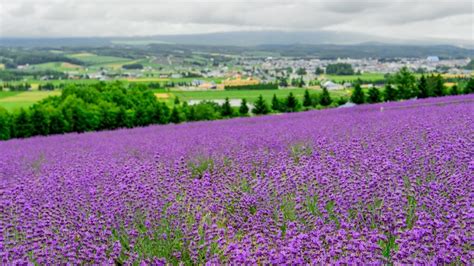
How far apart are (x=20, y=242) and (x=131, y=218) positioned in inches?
29.3

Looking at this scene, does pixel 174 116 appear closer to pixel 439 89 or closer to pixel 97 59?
pixel 439 89

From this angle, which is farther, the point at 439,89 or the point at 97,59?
the point at 97,59

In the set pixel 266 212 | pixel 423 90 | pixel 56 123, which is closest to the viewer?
pixel 266 212

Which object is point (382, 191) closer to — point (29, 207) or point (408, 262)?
point (408, 262)

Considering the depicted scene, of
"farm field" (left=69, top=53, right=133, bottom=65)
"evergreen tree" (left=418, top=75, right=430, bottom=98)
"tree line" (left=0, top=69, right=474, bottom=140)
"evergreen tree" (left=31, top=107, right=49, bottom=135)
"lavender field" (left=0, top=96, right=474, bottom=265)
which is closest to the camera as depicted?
"lavender field" (left=0, top=96, right=474, bottom=265)

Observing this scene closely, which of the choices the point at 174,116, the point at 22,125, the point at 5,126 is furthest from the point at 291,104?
the point at 5,126

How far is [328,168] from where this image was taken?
4160 mm

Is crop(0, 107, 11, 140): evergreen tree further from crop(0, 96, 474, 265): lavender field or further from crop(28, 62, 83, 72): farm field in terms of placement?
crop(28, 62, 83, 72): farm field

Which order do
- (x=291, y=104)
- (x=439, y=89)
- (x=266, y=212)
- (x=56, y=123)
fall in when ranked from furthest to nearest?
(x=291, y=104) < (x=439, y=89) < (x=56, y=123) < (x=266, y=212)

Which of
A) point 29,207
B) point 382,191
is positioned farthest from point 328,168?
point 29,207

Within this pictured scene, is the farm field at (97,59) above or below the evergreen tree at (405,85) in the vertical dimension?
below

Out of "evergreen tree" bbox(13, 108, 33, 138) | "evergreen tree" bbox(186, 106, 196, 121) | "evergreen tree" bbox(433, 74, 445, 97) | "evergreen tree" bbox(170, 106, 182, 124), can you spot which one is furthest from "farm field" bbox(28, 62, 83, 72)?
"evergreen tree" bbox(433, 74, 445, 97)

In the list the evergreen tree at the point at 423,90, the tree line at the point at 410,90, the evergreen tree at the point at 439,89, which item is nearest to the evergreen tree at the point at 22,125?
the tree line at the point at 410,90

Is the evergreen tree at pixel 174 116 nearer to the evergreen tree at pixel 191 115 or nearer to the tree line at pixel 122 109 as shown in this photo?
the tree line at pixel 122 109
